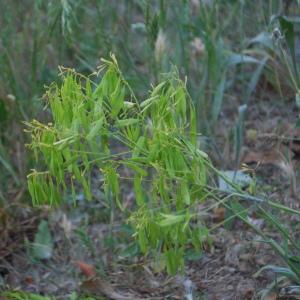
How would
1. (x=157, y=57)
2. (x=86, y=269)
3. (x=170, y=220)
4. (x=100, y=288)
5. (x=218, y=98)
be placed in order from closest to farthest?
(x=170, y=220) < (x=100, y=288) < (x=86, y=269) < (x=157, y=57) < (x=218, y=98)

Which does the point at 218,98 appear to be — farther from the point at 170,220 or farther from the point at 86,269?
the point at 170,220

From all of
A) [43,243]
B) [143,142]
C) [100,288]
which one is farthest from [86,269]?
[143,142]

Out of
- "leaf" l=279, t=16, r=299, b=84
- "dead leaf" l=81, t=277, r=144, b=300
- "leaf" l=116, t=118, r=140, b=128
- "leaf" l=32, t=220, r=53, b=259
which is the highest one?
"leaf" l=116, t=118, r=140, b=128

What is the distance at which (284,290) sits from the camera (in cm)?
217

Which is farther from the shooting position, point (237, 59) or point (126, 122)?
point (237, 59)

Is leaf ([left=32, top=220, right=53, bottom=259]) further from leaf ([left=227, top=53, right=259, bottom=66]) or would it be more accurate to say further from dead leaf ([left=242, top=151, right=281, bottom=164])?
leaf ([left=227, top=53, right=259, bottom=66])

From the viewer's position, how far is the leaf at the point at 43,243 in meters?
2.67

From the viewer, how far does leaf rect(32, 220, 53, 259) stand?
2.67 metres

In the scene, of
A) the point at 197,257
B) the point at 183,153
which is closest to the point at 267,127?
the point at 197,257

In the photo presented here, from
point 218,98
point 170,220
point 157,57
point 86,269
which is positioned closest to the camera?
point 170,220

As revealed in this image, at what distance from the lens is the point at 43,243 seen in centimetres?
271

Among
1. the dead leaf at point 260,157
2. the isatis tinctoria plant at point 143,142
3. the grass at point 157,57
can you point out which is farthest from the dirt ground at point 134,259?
the isatis tinctoria plant at point 143,142

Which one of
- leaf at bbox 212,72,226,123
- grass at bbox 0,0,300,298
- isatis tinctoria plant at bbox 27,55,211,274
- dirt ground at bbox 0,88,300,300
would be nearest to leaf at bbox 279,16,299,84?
grass at bbox 0,0,300,298

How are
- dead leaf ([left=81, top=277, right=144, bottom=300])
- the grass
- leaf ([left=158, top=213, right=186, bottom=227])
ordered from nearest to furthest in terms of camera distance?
leaf ([left=158, top=213, right=186, bottom=227]) < dead leaf ([left=81, top=277, right=144, bottom=300]) < the grass
